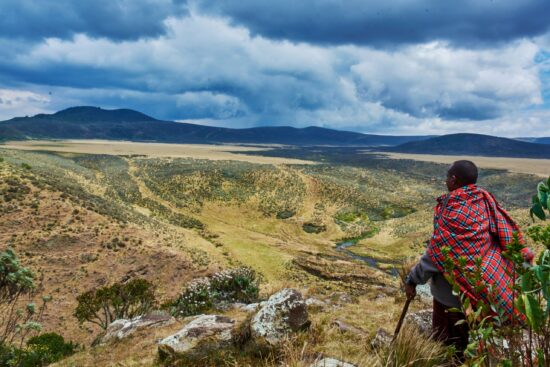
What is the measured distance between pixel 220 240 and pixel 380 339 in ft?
145

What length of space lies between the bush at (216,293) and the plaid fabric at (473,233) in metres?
11.8

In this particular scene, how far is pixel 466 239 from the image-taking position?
4.41 meters

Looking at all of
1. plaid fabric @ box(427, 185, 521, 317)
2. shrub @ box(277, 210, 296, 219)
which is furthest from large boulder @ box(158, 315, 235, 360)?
shrub @ box(277, 210, 296, 219)

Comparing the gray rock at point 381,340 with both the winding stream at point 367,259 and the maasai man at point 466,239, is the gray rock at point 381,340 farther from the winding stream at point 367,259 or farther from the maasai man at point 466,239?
the winding stream at point 367,259

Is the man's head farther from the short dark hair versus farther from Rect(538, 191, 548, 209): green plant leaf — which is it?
Rect(538, 191, 548, 209): green plant leaf

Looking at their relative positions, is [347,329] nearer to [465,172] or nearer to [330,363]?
[330,363]

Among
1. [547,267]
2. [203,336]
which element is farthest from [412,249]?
[547,267]

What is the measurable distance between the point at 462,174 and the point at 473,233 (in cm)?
73

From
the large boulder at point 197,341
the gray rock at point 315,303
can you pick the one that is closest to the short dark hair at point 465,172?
the large boulder at point 197,341

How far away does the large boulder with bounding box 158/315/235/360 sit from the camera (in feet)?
23.7

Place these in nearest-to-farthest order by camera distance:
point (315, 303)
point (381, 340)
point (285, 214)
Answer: point (381, 340) → point (315, 303) → point (285, 214)

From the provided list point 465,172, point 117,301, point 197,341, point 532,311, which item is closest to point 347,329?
point 197,341

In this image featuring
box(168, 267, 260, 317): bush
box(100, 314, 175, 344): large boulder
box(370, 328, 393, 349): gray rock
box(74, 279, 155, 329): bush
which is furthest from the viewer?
box(74, 279, 155, 329): bush

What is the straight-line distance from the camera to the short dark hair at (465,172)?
15.3ft
